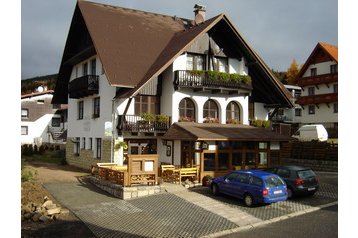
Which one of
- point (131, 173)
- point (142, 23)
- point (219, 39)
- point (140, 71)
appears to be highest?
point (142, 23)

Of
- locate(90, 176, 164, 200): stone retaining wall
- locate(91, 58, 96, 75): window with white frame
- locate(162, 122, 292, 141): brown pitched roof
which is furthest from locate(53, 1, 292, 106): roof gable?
locate(90, 176, 164, 200): stone retaining wall

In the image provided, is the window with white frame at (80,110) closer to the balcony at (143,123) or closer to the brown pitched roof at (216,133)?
the balcony at (143,123)

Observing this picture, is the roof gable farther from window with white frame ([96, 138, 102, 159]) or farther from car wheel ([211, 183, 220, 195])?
car wheel ([211, 183, 220, 195])

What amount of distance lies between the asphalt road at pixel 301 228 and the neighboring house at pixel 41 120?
44.9 m

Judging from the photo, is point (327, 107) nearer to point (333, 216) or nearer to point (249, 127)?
point (249, 127)

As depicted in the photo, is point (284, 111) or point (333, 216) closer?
point (333, 216)

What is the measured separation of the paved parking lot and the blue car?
0.45m

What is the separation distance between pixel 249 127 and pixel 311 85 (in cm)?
2733

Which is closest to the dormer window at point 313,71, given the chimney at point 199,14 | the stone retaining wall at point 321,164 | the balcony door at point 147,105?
→ the stone retaining wall at point 321,164

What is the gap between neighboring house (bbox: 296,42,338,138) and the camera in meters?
47.8

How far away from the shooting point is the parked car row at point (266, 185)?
16578mm

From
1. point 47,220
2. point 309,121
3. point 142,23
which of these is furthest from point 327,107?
point 47,220

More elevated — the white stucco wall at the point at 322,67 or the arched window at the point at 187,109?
the white stucco wall at the point at 322,67

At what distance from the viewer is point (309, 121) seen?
2072 inches
